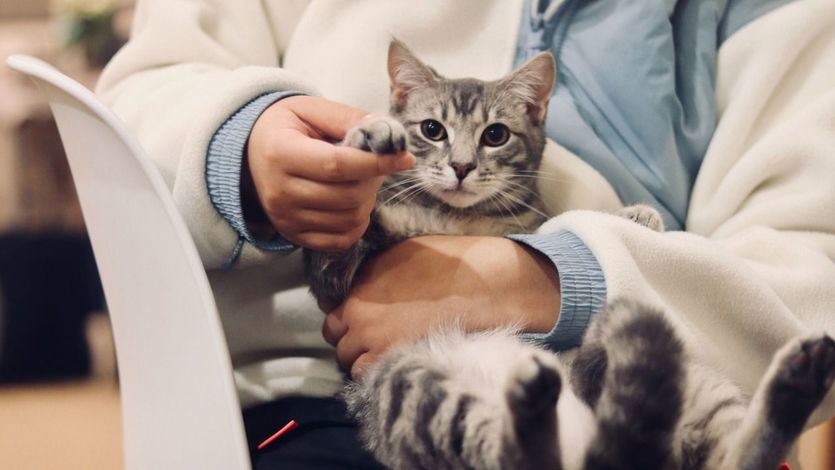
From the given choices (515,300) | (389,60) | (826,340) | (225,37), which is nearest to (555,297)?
(515,300)

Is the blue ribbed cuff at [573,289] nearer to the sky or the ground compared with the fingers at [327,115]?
nearer to the ground

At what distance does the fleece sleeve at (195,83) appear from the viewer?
2.79 feet

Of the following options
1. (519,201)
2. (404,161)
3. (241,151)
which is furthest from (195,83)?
(519,201)

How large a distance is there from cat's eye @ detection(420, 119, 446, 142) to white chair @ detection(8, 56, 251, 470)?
534 mm

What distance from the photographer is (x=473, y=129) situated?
1.13 metres

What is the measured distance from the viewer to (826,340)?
2.02 ft

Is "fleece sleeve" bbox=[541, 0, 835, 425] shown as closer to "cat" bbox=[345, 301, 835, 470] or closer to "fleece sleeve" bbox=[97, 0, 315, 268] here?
"cat" bbox=[345, 301, 835, 470]

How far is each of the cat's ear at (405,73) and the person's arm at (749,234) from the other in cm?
30

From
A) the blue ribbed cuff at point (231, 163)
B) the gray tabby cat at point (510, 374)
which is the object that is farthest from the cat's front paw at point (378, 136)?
the blue ribbed cuff at point (231, 163)

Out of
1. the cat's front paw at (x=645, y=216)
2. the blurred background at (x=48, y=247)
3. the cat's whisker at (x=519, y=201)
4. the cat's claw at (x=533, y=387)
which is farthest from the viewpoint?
the blurred background at (x=48, y=247)

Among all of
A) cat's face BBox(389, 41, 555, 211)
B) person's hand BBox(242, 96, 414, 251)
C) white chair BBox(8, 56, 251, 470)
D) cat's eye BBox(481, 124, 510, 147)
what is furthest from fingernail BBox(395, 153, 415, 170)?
cat's eye BBox(481, 124, 510, 147)

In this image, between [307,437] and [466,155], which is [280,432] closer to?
[307,437]

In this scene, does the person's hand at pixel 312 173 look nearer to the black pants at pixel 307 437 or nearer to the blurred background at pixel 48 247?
the black pants at pixel 307 437

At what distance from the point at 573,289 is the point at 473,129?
420mm
